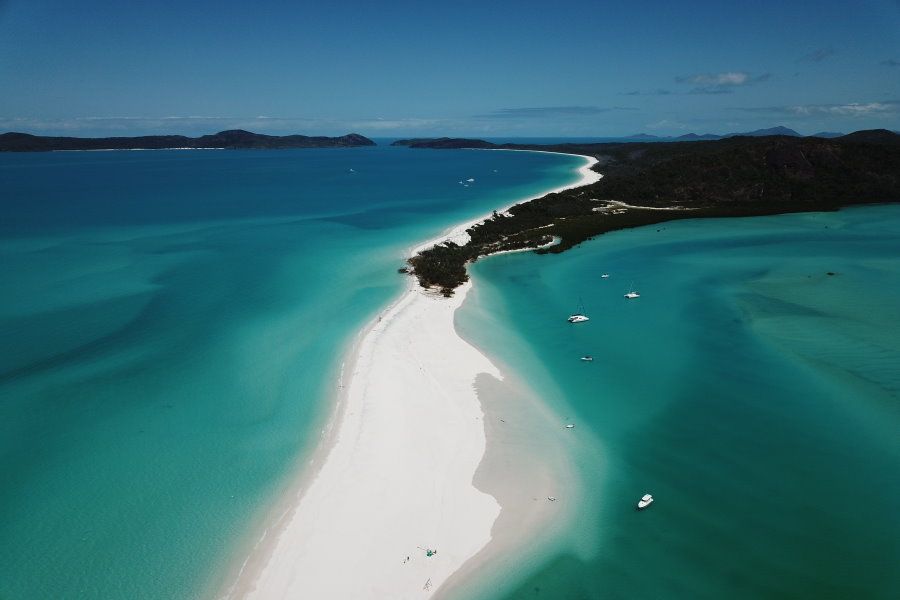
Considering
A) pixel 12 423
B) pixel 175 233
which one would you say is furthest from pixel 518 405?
pixel 175 233

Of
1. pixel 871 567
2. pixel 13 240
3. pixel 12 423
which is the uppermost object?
pixel 13 240

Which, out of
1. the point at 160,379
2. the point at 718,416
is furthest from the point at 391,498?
the point at 160,379

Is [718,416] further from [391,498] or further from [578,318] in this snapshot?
[391,498]

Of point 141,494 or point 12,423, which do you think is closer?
point 141,494

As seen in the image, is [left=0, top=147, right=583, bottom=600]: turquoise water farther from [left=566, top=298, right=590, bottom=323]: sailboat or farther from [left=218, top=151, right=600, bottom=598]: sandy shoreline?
[left=566, top=298, right=590, bottom=323]: sailboat

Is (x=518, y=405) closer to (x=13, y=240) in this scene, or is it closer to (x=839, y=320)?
(x=839, y=320)

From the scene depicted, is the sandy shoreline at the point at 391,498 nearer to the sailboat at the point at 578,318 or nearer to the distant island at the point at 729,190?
the sailboat at the point at 578,318

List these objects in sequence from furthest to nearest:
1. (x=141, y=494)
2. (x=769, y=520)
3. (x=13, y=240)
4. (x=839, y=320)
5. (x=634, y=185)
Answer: (x=634, y=185) < (x=13, y=240) < (x=839, y=320) < (x=141, y=494) < (x=769, y=520)
